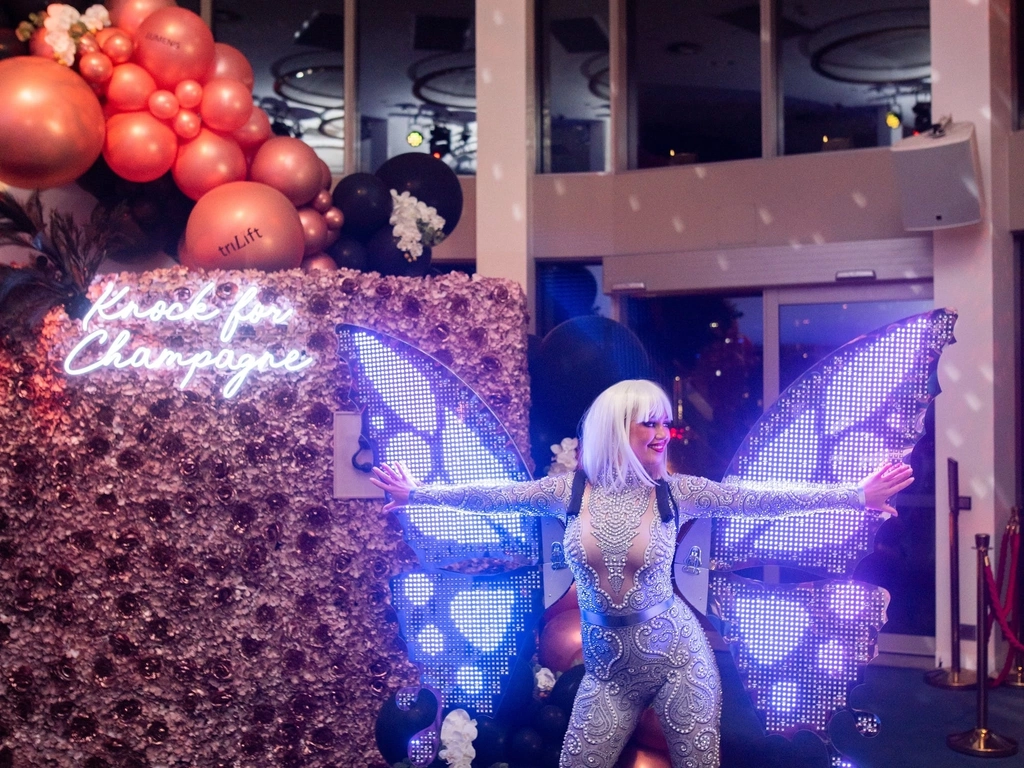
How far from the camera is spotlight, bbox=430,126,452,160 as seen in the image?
838 cm

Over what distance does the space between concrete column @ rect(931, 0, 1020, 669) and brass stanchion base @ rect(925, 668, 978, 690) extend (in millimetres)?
100

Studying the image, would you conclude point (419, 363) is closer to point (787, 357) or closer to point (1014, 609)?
point (787, 357)

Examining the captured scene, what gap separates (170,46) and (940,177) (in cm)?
436

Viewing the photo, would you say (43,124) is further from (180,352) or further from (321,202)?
(321,202)

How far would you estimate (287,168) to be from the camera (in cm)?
477

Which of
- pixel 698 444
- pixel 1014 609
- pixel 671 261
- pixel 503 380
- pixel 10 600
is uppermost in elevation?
pixel 671 261

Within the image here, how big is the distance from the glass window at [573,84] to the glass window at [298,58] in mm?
1618

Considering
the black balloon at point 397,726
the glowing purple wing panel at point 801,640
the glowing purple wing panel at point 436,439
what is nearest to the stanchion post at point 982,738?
the glowing purple wing panel at point 801,640

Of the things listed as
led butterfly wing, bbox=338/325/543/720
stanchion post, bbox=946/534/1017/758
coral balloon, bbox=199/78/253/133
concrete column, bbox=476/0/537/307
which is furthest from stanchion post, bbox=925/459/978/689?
coral balloon, bbox=199/78/253/133

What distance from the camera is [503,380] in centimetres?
471

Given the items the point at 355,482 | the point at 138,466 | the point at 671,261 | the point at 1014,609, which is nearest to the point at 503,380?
the point at 355,482

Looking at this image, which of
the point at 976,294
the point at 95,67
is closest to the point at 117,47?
the point at 95,67

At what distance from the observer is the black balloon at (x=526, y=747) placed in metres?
4.38

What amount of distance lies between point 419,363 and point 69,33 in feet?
7.57
